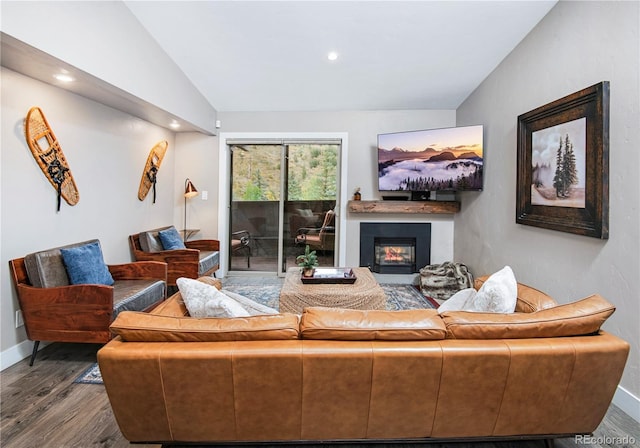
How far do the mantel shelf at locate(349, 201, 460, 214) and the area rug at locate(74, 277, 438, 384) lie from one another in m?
1.14

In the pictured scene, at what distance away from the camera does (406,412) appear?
55.2 inches

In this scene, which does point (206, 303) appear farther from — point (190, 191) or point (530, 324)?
point (190, 191)

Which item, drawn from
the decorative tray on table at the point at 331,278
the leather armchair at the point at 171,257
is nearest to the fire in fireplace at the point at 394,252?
the decorative tray on table at the point at 331,278

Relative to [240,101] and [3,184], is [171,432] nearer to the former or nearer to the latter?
[3,184]

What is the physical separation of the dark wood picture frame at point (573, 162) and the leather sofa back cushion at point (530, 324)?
99 centimetres

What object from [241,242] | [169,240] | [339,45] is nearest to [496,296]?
[339,45]

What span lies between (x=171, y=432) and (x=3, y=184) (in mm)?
2251

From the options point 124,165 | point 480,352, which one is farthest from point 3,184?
point 480,352

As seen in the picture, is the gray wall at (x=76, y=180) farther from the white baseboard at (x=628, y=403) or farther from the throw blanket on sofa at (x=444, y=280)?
the white baseboard at (x=628, y=403)

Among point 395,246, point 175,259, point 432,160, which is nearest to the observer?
point 175,259

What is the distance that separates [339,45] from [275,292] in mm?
3063

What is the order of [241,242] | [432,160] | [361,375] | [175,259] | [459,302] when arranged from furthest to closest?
[241,242]
[432,160]
[175,259]
[459,302]
[361,375]

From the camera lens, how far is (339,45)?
3.31m

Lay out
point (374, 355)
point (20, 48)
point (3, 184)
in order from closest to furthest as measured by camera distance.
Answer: point (374, 355)
point (20, 48)
point (3, 184)
